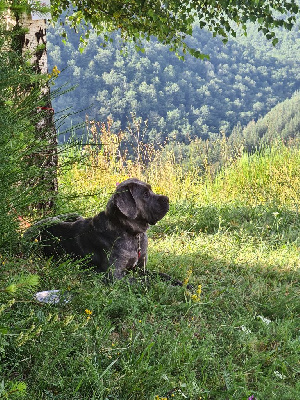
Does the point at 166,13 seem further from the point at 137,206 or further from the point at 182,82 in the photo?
the point at 182,82

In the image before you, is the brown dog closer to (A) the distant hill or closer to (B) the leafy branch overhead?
(B) the leafy branch overhead

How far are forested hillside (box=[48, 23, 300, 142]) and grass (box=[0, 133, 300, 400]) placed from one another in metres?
19.5

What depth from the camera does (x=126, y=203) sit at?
3.96 metres

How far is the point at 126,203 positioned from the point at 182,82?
101ft

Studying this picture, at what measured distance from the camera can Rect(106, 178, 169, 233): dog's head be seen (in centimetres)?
397

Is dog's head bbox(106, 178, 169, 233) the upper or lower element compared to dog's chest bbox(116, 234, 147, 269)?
upper

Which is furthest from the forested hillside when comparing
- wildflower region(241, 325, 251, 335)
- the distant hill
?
wildflower region(241, 325, 251, 335)

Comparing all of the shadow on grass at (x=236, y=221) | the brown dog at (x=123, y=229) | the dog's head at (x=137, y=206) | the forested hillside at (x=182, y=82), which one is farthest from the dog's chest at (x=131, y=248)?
the forested hillside at (x=182, y=82)

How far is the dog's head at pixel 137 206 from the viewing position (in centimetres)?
397

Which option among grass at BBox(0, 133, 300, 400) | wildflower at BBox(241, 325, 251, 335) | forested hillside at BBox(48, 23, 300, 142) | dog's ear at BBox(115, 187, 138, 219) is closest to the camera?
grass at BBox(0, 133, 300, 400)

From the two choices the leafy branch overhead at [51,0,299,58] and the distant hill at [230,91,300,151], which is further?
the distant hill at [230,91,300,151]

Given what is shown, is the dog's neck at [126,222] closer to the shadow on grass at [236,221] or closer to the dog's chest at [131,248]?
the dog's chest at [131,248]

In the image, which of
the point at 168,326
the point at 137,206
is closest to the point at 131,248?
the point at 137,206

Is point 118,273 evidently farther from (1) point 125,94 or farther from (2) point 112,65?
(2) point 112,65
